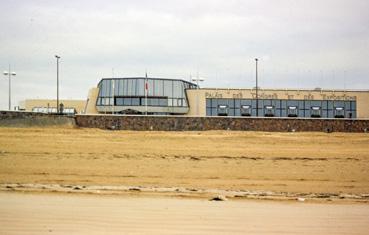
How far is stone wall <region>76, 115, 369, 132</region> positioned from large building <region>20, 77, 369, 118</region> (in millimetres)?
17482

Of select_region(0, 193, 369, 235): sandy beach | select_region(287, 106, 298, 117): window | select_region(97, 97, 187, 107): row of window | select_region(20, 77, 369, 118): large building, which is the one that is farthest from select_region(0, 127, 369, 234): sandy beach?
select_region(97, 97, 187, 107): row of window

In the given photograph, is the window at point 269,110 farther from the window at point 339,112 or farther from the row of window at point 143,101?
the row of window at point 143,101

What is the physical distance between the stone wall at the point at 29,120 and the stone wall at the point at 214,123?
1.76 meters

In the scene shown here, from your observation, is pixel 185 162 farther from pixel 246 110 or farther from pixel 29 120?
pixel 246 110

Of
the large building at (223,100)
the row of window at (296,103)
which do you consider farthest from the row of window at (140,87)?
the row of window at (296,103)

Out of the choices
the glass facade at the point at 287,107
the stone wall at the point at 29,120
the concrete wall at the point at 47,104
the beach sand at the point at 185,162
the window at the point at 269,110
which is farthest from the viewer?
the concrete wall at the point at 47,104

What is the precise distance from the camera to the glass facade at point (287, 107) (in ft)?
199

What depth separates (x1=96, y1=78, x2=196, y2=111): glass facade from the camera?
59906 millimetres

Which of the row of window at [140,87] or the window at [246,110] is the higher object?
the row of window at [140,87]

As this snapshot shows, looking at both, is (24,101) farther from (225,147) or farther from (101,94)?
(225,147)

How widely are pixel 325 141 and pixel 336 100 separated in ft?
101

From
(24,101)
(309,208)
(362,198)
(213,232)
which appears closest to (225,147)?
(362,198)

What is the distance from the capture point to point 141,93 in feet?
196

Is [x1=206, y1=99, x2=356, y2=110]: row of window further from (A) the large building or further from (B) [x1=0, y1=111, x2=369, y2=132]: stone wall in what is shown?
(B) [x1=0, y1=111, x2=369, y2=132]: stone wall
